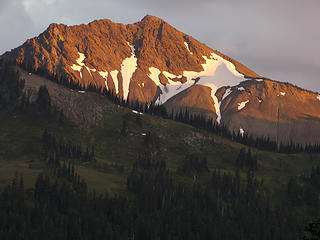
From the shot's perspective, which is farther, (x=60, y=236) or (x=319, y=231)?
(x=60, y=236)

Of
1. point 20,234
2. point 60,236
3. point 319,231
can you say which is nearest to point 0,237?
point 20,234

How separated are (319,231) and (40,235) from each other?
170200mm

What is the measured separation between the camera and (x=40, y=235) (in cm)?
19738

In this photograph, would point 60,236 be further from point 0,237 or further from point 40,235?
point 0,237

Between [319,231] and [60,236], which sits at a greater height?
[319,231]

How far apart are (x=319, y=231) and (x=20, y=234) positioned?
168 meters

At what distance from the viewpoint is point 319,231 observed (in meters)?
40.2

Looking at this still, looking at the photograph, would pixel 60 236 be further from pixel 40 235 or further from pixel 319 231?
pixel 319 231

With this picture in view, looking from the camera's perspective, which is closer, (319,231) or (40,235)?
(319,231)

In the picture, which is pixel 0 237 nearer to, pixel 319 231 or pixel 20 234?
pixel 20 234

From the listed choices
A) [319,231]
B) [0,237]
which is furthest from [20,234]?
[319,231]

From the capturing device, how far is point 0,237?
189 m

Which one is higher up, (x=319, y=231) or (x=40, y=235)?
(x=319, y=231)

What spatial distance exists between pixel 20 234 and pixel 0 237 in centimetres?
715
